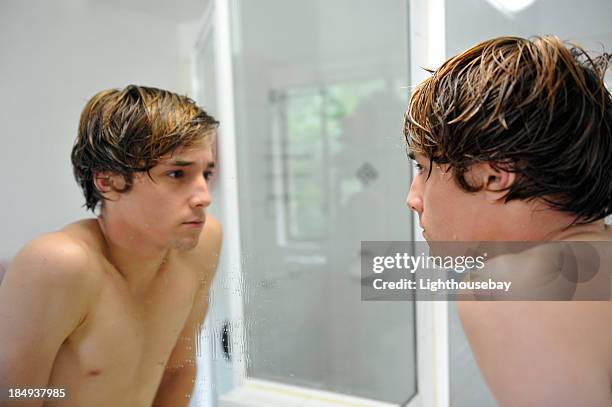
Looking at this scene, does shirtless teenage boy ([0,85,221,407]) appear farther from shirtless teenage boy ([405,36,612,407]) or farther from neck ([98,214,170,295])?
shirtless teenage boy ([405,36,612,407])

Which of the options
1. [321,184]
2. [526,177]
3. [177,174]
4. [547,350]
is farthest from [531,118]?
[321,184]

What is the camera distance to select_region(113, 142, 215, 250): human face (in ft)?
2.18

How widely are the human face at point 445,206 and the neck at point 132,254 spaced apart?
0.40 meters

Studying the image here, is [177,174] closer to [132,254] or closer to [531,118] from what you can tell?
[132,254]

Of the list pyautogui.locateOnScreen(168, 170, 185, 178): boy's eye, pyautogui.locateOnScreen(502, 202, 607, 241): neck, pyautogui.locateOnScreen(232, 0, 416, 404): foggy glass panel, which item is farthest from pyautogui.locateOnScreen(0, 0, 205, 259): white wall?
pyautogui.locateOnScreen(502, 202, 607, 241): neck

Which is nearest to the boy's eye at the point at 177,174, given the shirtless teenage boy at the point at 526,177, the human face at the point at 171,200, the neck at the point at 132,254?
the human face at the point at 171,200

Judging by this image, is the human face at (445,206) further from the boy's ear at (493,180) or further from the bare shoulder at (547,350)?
the bare shoulder at (547,350)

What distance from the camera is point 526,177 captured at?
0.57m

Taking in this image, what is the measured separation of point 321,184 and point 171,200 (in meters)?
1.06

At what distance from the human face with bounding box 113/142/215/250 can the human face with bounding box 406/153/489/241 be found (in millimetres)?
325

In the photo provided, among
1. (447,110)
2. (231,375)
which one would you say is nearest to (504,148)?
(447,110)

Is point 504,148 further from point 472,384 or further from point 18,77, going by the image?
point 18,77

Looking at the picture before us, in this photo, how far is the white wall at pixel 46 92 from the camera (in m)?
0.66

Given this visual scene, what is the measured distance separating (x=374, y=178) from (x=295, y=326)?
444 millimetres
